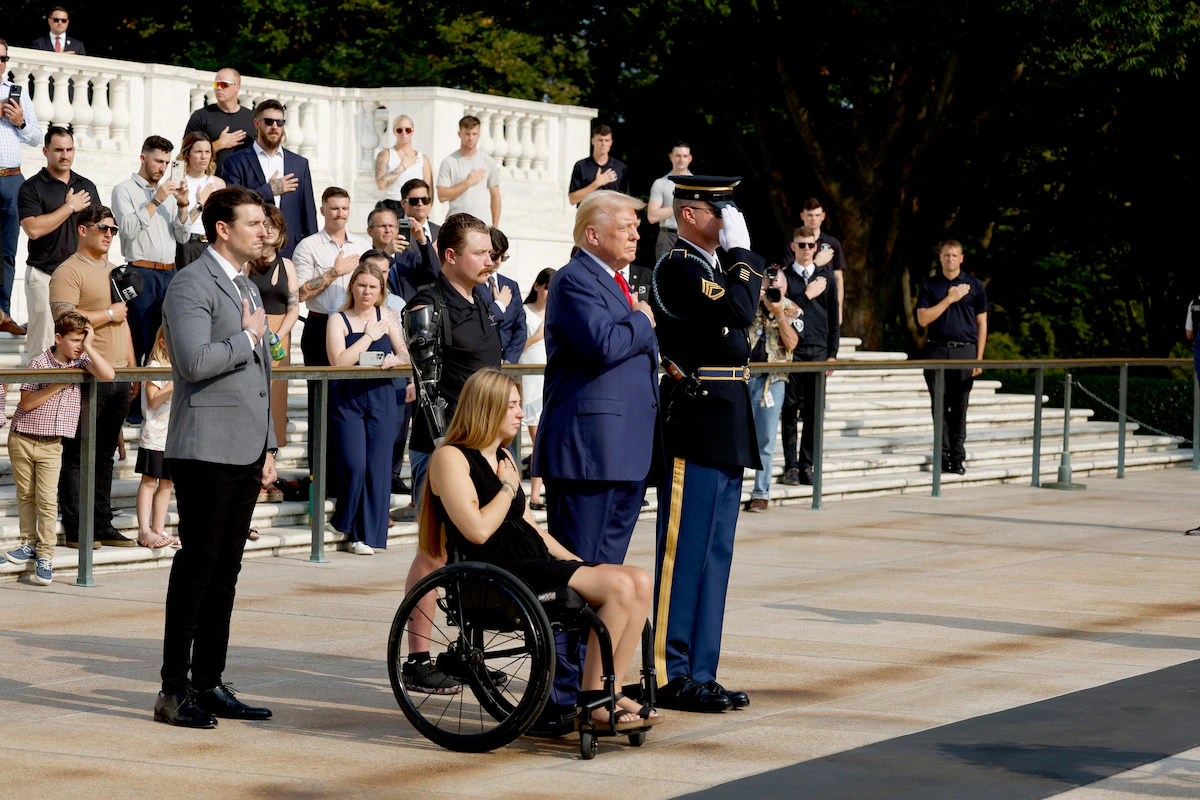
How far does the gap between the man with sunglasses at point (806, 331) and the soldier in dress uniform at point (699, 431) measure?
8.04 m

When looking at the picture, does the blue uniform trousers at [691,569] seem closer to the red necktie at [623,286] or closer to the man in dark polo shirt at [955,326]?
the red necktie at [623,286]

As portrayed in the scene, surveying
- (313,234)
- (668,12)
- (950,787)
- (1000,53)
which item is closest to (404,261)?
(313,234)

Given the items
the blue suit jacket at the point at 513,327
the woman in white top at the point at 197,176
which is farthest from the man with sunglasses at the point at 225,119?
the blue suit jacket at the point at 513,327

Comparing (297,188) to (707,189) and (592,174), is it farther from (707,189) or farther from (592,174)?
(707,189)

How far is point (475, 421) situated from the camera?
21.4 feet

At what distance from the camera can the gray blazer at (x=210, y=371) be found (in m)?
6.52

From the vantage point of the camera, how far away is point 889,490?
16109mm

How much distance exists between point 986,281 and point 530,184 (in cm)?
1434

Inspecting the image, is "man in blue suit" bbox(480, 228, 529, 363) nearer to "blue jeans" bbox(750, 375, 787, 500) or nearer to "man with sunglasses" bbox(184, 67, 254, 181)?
"blue jeans" bbox(750, 375, 787, 500)

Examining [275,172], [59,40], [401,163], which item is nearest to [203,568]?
[275,172]

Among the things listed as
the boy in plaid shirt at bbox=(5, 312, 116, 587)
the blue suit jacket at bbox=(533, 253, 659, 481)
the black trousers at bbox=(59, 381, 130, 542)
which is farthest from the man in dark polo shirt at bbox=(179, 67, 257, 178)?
the blue suit jacket at bbox=(533, 253, 659, 481)

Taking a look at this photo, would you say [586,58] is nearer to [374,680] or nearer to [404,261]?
[404,261]

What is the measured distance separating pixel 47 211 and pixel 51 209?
3 cm

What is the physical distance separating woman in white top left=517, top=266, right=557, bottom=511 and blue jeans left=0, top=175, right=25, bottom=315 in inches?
164
